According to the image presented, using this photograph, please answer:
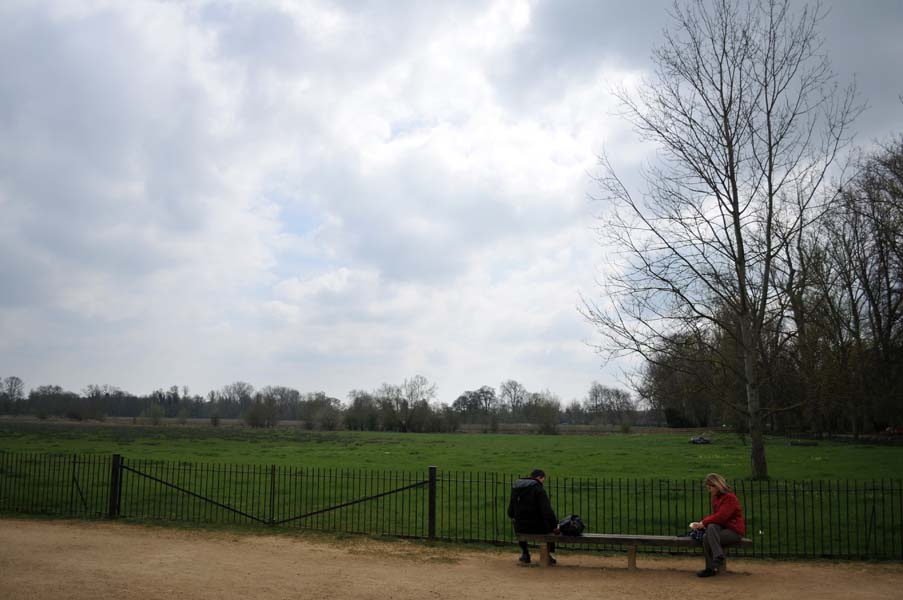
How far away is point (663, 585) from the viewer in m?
9.98

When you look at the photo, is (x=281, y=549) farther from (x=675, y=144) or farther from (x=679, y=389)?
(x=675, y=144)

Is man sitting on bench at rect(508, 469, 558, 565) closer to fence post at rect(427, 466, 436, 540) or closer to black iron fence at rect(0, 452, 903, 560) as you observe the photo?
black iron fence at rect(0, 452, 903, 560)

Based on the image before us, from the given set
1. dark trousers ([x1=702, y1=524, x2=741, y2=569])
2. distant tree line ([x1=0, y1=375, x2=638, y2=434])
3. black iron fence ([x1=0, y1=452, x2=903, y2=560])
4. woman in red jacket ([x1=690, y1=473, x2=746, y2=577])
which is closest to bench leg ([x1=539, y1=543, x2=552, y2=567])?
black iron fence ([x1=0, y1=452, x2=903, y2=560])

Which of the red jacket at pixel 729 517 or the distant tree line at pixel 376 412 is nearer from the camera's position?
the red jacket at pixel 729 517

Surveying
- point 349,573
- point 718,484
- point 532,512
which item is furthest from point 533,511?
point 349,573

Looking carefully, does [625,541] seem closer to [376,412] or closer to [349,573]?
[349,573]

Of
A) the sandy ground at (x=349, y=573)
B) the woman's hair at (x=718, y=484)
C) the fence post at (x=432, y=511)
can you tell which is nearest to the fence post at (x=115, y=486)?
the sandy ground at (x=349, y=573)

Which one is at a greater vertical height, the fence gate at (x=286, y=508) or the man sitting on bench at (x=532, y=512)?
the man sitting on bench at (x=532, y=512)

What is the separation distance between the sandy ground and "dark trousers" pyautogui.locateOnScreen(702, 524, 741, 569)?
9.6 inches

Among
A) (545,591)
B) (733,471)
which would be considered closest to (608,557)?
(545,591)

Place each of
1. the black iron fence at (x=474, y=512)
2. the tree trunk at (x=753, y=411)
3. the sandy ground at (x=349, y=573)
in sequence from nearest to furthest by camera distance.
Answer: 1. the sandy ground at (x=349, y=573)
2. the black iron fence at (x=474, y=512)
3. the tree trunk at (x=753, y=411)

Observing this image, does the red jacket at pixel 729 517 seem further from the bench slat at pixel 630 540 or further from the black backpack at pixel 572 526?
the black backpack at pixel 572 526

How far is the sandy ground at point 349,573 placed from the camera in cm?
928

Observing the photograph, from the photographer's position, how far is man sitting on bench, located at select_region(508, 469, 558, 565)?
11312mm
